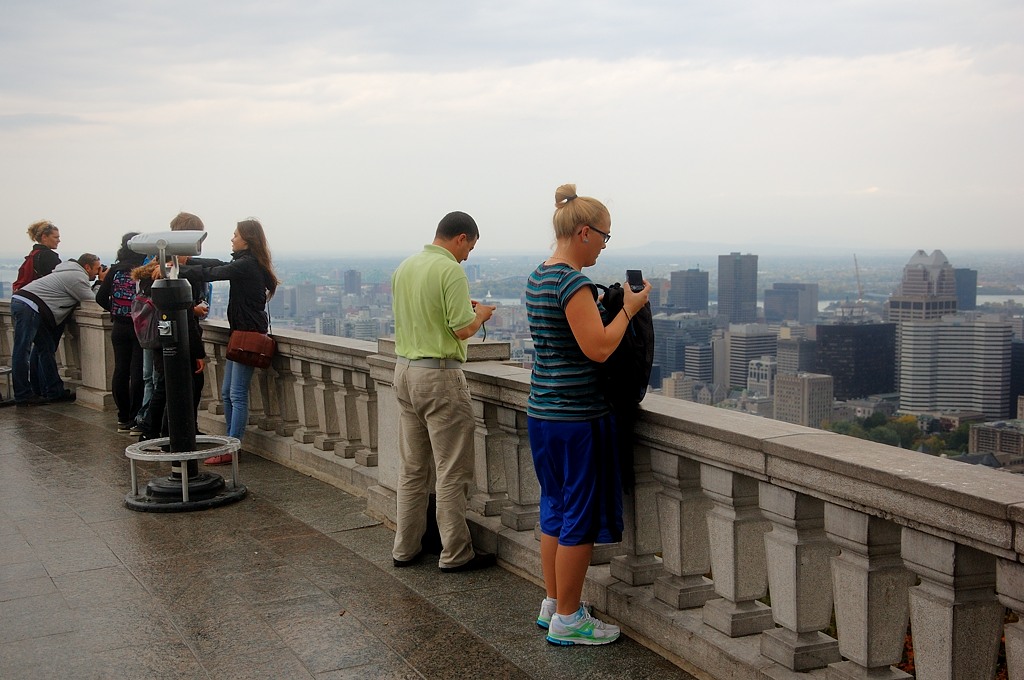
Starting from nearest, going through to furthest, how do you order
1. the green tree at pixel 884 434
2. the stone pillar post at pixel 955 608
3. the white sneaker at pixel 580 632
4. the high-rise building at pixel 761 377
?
the stone pillar post at pixel 955 608 → the white sneaker at pixel 580 632 → the green tree at pixel 884 434 → the high-rise building at pixel 761 377

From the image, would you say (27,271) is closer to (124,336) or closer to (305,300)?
(124,336)

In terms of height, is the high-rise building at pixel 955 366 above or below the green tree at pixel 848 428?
above

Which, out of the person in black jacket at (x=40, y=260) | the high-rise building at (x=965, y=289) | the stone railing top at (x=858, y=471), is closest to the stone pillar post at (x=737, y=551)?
the stone railing top at (x=858, y=471)

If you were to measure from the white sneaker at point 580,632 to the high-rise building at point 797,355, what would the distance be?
67320 millimetres

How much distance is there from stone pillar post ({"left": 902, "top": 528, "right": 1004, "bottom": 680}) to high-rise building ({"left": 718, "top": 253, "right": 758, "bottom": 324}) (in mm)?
84467

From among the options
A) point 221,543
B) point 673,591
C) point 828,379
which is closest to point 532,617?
point 673,591

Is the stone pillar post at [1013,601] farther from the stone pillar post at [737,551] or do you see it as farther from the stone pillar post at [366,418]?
the stone pillar post at [366,418]

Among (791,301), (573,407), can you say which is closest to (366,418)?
(573,407)

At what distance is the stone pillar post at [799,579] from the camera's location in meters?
3.80

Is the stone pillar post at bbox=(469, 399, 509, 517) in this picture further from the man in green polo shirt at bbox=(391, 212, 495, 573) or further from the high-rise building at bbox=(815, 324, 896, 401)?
the high-rise building at bbox=(815, 324, 896, 401)

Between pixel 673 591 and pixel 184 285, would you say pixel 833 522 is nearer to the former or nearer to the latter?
pixel 673 591

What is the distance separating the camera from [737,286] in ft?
293

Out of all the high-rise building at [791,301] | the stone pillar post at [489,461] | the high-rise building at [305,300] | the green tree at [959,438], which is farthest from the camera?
the high-rise building at [791,301]

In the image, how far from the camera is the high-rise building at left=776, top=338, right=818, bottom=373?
70.9m
